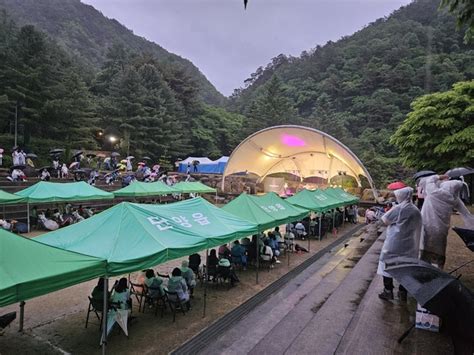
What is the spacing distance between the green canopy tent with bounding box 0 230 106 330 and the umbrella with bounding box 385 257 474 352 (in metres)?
3.63

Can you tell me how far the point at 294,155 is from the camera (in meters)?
32.2

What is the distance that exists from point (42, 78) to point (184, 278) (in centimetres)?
2499

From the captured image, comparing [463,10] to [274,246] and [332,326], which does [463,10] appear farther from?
[274,246]

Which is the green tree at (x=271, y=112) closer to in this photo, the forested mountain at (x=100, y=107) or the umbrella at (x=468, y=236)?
the forested mountain at (x=100, y=107)

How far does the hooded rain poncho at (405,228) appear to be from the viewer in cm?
461

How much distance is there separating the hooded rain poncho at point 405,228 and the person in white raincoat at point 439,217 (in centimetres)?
29

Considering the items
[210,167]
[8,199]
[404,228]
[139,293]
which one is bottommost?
[139,293]

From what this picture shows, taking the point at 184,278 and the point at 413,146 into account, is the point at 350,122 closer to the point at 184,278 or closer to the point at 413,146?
the point at 413,146

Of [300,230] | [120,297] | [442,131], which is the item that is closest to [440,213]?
[120,297]

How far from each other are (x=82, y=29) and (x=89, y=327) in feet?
272

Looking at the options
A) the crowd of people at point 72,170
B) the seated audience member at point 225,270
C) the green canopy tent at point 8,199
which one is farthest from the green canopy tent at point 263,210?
the crowd of people at point 72,170

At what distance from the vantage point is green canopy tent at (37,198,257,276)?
→ 4.78m

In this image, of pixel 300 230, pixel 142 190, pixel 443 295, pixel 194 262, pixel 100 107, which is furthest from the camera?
pixel 100 107

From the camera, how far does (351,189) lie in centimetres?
2888
